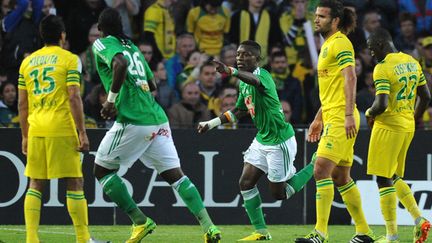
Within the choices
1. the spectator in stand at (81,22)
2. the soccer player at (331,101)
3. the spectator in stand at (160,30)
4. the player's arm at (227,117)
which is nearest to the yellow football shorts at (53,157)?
the player's arm at (227,117)

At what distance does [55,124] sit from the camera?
1077cm

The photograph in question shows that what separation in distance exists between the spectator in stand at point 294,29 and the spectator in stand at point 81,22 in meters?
3.21

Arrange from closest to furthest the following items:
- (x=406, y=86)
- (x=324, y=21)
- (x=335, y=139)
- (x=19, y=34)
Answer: (x=335, y=139) → (x=324, y=21) → (x=406, y=86) → (x=19, y=34)

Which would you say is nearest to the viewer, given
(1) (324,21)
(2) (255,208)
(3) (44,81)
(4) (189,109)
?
(3) (44,81)

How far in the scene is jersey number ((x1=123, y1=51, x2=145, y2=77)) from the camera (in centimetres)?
1091

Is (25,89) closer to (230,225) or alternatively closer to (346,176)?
(346,176)

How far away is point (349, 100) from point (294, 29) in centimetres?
834

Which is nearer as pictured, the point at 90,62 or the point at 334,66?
the point at 334,66

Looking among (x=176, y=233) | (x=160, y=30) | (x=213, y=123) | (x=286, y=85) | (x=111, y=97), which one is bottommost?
(x=176, y=233)

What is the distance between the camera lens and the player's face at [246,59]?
41.7 feet

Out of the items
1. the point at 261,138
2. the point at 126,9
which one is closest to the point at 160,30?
the point at 126,9

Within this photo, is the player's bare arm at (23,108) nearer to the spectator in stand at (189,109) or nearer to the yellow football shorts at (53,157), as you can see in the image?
the yellow football shorts at (53,157)

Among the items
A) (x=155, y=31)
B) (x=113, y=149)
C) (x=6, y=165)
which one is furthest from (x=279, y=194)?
(x=155, y=31)

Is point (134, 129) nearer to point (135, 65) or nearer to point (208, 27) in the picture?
point (135, 65)
